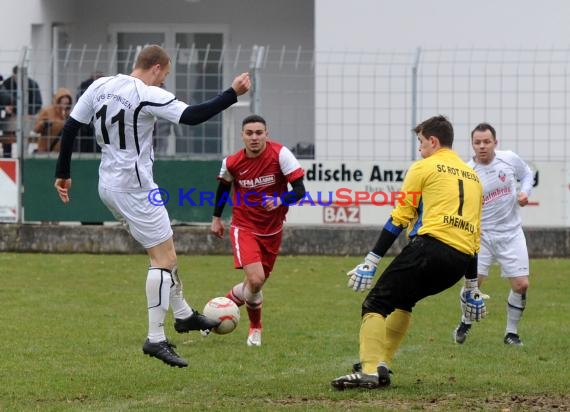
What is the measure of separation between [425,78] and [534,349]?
350 inches

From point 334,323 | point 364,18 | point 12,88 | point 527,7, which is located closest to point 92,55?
point 12,88

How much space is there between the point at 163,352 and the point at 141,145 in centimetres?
145

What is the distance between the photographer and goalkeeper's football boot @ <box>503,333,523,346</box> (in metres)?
11.3

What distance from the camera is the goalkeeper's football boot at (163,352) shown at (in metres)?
8.98

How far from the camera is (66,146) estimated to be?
9.15 metres

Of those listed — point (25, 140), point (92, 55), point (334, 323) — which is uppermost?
point (92, 55)

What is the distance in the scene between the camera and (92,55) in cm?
2114

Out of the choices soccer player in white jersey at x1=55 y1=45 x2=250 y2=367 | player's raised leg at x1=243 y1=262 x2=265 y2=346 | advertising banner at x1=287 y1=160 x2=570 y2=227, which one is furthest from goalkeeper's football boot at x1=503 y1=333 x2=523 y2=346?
advertising banner at x1=287 y1=160 x2=570 y2=227

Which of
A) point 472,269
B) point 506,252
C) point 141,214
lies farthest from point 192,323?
point 506,252

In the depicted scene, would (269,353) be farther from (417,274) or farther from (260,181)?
(417,274)

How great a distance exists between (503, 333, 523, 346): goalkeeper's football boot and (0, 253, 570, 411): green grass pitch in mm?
112

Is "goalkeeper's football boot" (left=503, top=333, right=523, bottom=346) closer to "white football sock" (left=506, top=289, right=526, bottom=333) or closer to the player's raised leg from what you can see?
"white football sock" (left=506, top=289, right=526, bottom=333)

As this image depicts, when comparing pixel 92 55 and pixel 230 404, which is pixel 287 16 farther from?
pixel 230 404

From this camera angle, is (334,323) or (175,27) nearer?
(334,323)
